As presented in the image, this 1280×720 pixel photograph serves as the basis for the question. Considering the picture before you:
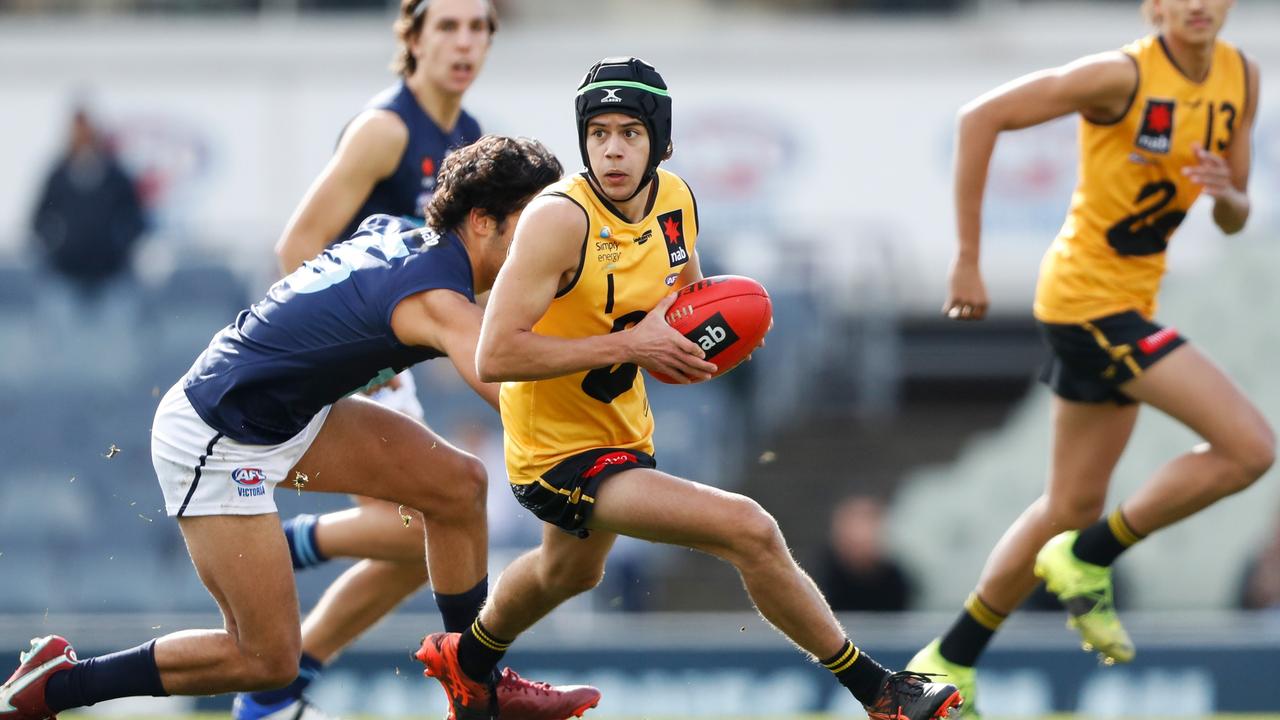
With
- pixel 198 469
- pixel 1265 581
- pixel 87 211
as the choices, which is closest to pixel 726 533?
pixel 198 469

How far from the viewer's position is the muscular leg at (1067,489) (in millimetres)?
6301

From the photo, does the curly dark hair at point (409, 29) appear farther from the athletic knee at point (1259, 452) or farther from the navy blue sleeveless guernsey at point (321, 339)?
the athletic knee at point (1259, 452)

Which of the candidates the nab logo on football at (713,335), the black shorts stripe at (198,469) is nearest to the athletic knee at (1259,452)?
the nab logo on football at (713,335)

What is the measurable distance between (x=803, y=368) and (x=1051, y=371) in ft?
A: 23.4

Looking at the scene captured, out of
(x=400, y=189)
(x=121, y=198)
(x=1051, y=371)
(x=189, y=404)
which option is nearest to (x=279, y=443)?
(x=189, y=404)

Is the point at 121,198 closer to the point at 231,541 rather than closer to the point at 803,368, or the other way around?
the point at 803,368

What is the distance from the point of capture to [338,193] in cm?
612

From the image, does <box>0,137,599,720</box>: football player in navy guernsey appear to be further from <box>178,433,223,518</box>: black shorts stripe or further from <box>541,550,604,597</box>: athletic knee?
<box>541,550,604,597</box>: athletic knee

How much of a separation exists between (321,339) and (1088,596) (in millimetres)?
2836

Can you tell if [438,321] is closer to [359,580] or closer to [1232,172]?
[359,580]

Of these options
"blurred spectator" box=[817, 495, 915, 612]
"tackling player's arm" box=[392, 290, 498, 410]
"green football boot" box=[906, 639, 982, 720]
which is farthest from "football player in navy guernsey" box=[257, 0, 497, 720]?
"blurred spectator" box=[817, 495, 915, 612]

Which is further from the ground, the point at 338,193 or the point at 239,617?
the point at 338,193

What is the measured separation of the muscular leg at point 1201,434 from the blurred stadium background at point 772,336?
283cm

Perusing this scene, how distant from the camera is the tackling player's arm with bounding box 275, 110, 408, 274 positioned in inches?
241
